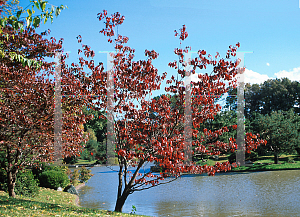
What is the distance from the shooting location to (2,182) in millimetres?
10141

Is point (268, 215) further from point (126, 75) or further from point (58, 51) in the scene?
point (58, 51)

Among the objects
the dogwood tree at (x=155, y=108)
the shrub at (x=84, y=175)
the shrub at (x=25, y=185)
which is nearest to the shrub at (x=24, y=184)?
the shrub at (x=25, y=185)

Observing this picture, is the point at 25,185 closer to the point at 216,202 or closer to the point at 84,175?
the point at 216,202

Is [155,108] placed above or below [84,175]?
above

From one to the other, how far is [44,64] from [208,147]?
563 centimetres

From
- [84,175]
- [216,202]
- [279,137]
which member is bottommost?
[84,175]

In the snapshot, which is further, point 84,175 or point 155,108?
point 84,175

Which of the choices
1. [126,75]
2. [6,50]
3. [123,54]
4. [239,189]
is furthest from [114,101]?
[239,189]

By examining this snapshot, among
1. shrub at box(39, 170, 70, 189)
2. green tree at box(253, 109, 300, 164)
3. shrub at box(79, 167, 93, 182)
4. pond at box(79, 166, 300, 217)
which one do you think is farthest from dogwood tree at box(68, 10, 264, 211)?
green tree at box(253, 109, 300, 164)

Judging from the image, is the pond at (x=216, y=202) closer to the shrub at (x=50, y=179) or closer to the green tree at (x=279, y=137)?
the shrub at (x=50, y=179)

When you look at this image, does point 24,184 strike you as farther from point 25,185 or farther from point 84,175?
point 84,175

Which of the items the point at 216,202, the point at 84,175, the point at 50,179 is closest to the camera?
the point at 216,202

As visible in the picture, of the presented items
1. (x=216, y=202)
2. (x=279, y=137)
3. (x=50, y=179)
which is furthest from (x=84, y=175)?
(x=279, y=137)

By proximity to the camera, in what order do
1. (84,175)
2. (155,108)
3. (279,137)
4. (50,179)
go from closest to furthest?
(155,108)
(50,179)
(84,175)
(279,137)
